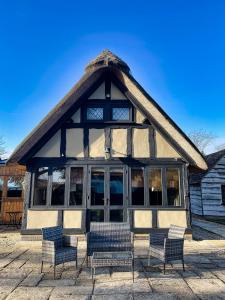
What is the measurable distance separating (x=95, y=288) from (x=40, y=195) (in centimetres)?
496

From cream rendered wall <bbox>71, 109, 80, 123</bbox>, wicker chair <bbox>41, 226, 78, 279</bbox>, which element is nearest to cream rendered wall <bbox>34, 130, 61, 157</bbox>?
cream rendered wall <bbox>71, 109, 80, 123</bbox>

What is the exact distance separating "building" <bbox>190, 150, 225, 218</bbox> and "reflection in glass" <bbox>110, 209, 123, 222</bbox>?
10.1 m

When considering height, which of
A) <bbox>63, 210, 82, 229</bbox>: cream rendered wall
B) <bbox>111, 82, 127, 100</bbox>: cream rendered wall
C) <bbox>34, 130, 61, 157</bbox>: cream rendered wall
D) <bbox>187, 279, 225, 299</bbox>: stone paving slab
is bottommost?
<bbox>187, 279, 225, 299</bbox>: stone paving slab

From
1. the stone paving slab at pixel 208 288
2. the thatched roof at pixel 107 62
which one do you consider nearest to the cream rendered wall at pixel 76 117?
the thatched roof at pixel 107 62

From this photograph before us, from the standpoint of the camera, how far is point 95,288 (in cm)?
435

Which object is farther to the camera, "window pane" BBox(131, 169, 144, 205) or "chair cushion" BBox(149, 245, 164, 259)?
"window pane" BBox(131, 169, 144, 205)

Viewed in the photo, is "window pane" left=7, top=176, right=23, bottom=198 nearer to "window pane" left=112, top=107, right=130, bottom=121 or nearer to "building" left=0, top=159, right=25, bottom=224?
"building" left=0, top=159, right=25, bottom=224

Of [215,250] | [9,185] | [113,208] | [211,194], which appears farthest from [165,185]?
[211,194]

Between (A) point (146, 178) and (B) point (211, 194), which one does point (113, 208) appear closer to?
(A) point (146, 178)

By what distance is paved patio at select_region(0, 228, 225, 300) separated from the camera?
409 centimetres

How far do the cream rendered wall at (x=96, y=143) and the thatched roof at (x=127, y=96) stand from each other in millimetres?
1145

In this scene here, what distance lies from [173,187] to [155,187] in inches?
25.5

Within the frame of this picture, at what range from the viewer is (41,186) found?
28.7ft

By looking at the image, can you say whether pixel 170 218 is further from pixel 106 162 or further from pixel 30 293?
pixel 30 293
